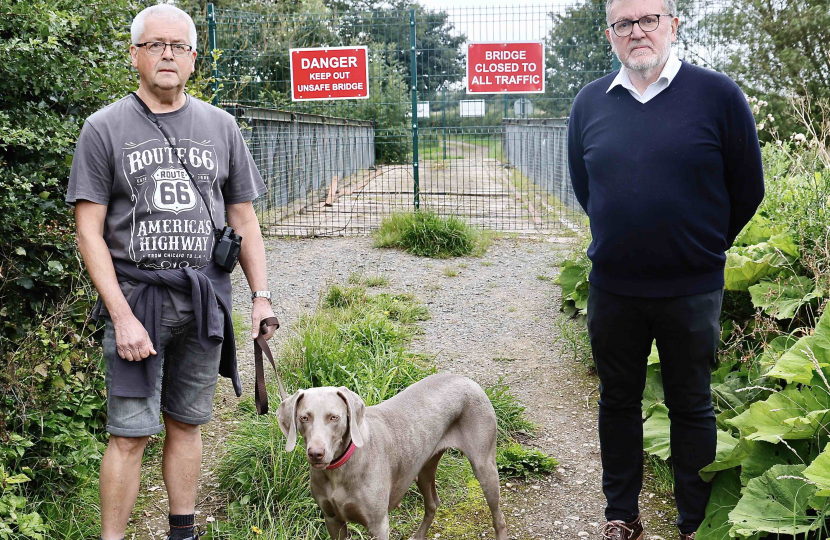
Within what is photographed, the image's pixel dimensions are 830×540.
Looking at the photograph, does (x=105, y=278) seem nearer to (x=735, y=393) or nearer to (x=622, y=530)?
(x=622, y=530)

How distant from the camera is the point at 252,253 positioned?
320 cm

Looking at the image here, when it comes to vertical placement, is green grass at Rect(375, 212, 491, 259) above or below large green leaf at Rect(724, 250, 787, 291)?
below

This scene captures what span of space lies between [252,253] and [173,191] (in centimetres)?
50

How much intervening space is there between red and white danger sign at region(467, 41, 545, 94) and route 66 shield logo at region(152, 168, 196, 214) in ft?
28.8

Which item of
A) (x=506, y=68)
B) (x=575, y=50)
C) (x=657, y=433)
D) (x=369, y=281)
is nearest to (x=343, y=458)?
(x=657, y=433)

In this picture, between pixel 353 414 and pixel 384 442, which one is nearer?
pixel 353 414

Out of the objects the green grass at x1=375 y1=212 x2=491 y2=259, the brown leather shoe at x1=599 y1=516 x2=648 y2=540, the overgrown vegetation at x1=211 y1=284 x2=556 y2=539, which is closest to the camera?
the brown leather shoe at x1=599 y1=516 x2=648 y2=540

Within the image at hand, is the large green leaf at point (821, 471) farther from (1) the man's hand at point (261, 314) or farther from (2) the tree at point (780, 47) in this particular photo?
(2) the tree at point (780, 47)

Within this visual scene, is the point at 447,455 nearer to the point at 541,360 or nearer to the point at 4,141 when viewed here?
the point at 541,360

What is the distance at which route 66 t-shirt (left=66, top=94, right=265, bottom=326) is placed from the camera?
2.71 metres

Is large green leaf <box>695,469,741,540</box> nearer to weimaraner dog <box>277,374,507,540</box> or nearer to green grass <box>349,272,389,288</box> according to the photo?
weimaraner dog <box>277,374,507,540</box>

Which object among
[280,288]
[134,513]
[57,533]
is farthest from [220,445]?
[280,288]

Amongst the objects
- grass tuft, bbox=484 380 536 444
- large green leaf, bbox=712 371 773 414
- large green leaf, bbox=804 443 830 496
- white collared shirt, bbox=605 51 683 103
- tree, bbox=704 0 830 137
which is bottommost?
grass tuft, bbox=484 380 536 444

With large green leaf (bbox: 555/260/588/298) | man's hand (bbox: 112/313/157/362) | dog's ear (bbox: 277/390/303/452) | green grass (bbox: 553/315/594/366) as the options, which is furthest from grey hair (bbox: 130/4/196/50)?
large green leaf (bbox: 555/260/588/298)
